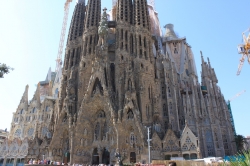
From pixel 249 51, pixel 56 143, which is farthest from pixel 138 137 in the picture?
pixel 249 51

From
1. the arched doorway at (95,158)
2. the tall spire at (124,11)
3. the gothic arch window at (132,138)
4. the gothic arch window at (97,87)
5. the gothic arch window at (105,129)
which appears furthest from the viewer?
the tall spire at (124,11)

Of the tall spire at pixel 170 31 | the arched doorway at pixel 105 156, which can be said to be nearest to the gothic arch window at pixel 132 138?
the arched doorway at pixel 105 156

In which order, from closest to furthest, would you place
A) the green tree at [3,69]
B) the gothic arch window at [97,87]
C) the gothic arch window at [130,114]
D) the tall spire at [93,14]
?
the green tree at [3,69] → the gothic arch window at [130,114] → the gothic arch window at [97,87] → the tall spire at [93,14]

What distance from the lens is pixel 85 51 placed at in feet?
158

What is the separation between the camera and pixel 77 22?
183ft

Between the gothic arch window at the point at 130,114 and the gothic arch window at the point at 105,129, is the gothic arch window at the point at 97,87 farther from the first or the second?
the gothic arch window at the point at 130,114

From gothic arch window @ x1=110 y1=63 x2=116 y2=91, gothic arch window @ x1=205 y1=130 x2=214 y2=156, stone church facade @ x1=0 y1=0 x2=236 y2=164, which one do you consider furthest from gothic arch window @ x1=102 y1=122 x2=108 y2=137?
gothic arch window @ x1=205 y1=130 x2=214 y2=156

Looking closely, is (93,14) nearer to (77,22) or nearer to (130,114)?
(77,22)

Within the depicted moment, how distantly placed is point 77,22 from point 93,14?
17.6 ft

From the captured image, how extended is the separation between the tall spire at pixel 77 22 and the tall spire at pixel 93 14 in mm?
3833

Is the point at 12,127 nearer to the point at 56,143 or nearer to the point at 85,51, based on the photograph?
the point at 56,143

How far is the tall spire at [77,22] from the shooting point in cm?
5419

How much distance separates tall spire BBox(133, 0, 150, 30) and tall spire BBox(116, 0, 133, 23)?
4.32ft

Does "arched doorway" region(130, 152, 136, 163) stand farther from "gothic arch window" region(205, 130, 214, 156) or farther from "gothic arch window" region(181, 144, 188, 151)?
"gothic arch window" region(205, 130, 214, 156)
